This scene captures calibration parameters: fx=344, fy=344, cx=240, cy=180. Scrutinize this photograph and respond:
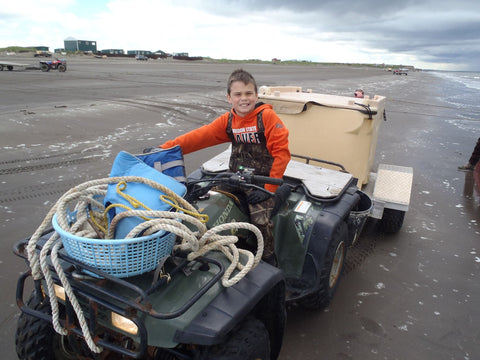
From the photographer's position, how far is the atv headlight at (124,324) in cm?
158

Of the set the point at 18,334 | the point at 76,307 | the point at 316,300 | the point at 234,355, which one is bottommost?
the point at 316,300

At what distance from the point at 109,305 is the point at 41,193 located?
4019mm

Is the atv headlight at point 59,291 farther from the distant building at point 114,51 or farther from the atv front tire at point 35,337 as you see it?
the distant building at point 114,51

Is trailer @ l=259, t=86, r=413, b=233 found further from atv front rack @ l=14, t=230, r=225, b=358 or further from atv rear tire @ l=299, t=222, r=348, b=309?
atv front rack @ l=14, t=230, r=225, b=358

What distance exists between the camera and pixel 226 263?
1870 mm

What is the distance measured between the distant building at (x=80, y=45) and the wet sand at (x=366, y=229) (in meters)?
74.3

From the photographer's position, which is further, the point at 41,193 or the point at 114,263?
the point at 41,193

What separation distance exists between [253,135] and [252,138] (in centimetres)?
3

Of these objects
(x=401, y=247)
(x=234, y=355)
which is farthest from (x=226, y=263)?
(x=401, y=247)

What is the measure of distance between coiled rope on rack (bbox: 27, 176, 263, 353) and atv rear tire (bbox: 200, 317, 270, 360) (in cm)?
27

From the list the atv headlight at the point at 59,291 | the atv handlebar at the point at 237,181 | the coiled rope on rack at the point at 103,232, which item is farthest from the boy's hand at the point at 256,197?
the atv headlight at the point at 59,291

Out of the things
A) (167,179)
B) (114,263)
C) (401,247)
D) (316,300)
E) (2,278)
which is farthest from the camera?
(401,247)

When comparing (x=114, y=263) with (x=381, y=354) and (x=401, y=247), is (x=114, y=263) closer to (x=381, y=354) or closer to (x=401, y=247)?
(x=381, y=354)

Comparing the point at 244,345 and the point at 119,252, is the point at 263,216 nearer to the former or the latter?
the point at 244,345
